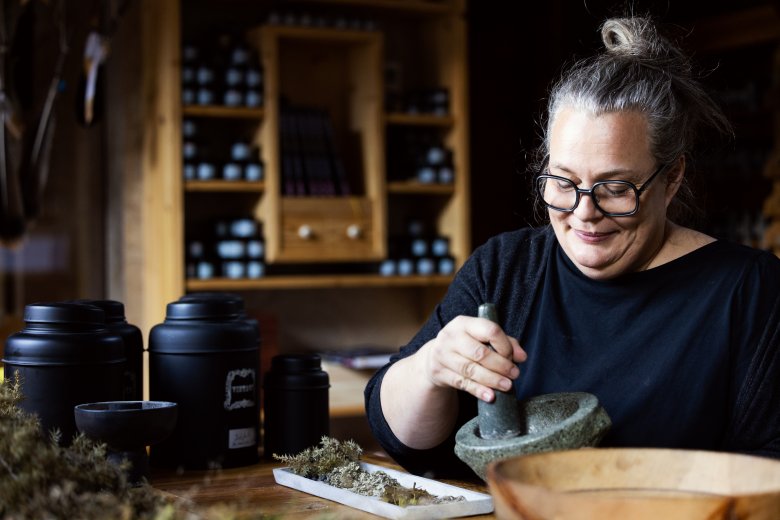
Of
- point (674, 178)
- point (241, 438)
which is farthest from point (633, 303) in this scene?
point (241, 438)

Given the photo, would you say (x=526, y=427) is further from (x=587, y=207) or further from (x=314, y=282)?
(x=314, y=282)

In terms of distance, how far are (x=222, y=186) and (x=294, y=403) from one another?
2.08 metres

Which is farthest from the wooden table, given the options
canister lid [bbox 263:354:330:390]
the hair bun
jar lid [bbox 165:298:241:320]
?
the hair bun

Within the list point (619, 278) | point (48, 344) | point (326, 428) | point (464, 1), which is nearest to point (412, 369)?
point (326, 428)

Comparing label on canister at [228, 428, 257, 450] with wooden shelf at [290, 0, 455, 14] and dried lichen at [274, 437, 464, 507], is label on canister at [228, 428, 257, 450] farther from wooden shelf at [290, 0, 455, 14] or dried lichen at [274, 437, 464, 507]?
wooden shelf at [290, 0, 455, 14]

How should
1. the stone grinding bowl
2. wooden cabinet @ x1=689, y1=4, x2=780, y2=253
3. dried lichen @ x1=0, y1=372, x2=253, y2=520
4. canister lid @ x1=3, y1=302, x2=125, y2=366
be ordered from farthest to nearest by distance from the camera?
wooden cabinet @ x1=689, y1=4, x2=780, y2=253
canister lid @ x1=3, y1=302, x2=125, y2=366
the stone grinding bowl
dried lichen @ x1=0, y1=372, x2=253, y2=520

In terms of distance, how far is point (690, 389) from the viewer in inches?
60.5

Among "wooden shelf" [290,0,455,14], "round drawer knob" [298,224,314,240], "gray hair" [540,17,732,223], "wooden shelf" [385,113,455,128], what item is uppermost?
"wooden shelf" [290,0,455,14]

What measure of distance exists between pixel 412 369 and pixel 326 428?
0.24m

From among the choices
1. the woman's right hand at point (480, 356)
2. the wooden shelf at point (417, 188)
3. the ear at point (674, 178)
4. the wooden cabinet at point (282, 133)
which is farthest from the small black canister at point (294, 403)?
the wooden shelf at point (417, 188)

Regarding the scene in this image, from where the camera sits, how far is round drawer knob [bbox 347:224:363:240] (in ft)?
12.3

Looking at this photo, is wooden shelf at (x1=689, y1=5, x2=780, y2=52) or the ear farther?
wooden shelf at (x1=689, y1=5, x2=780, y2=52)

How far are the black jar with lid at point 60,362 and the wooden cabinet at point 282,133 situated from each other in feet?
6.91

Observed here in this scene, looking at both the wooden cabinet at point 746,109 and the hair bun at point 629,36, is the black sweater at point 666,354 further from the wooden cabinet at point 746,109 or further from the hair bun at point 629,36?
the wooden cabinet at point 746,109
